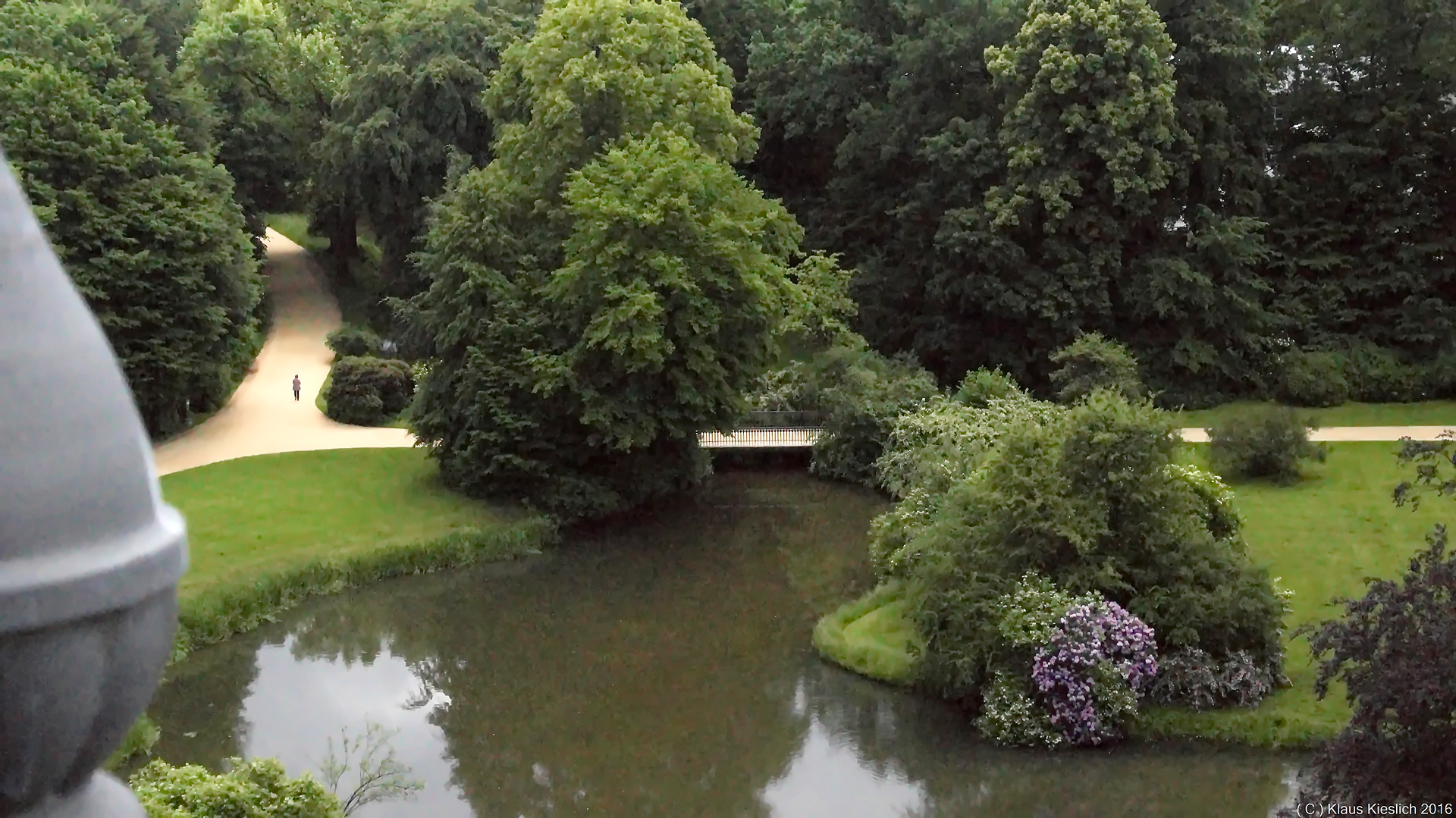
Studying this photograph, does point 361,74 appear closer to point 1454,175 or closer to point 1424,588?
point 1454,175

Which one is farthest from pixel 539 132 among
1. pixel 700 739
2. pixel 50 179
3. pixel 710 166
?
pixel 700 739

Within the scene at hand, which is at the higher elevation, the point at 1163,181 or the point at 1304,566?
the point at 1163,181

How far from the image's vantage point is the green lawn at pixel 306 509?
87.8 feet

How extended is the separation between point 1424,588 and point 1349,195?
30.8m

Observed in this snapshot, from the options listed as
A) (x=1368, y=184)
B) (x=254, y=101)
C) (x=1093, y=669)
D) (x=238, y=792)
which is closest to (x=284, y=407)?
(x=254, y=101)

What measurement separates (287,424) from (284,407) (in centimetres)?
186

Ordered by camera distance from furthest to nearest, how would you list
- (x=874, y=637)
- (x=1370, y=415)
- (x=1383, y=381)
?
(x=1383, y=381)
(x=1370, y=415)
(x=874, y=637)

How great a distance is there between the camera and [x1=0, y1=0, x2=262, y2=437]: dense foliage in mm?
31734

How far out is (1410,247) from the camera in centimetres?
4031

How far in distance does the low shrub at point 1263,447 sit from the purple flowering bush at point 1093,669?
1345cm

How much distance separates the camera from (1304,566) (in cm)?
2583

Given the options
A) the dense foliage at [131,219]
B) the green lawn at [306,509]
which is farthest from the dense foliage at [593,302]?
the dense foliage at [131,219]

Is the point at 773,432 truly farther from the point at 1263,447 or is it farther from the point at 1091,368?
the point at 1263,447

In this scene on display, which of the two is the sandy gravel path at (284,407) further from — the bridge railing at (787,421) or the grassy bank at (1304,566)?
the grassy bank at (1304,566)
